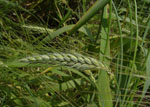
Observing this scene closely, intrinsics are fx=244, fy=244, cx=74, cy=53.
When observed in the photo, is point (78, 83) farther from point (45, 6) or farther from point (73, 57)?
point (45, 6)

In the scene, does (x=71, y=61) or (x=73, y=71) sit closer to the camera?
(x=71, y=61)

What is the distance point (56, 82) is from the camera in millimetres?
1081

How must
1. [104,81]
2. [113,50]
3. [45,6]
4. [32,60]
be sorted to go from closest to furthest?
[32,60] < [104,81] < [113,50] < [45,6]

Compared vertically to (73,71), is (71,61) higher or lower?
higher

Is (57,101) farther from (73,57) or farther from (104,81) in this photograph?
(73,57)

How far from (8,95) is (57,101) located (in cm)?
19

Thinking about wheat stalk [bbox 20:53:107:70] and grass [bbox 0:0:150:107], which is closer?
wheat stalk [bbox 20:53:107:70]

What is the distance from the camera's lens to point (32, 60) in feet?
2.11

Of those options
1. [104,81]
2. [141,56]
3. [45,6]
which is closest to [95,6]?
[104,81]

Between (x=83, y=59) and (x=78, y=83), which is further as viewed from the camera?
(x=78, y=83)

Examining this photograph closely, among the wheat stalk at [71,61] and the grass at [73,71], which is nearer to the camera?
the wheat stalk at [71,61]

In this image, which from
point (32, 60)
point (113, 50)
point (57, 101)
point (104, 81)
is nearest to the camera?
point (32, 60)

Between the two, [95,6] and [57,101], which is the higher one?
[95,6]

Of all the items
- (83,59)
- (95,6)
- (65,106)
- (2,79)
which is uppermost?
(95,6)
